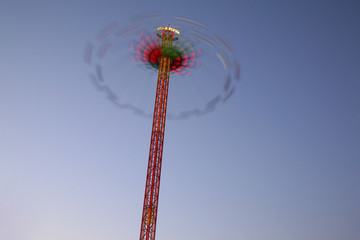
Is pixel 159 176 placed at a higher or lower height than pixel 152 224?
higher

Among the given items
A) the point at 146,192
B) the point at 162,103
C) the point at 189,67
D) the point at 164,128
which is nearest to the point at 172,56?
the point at 189,67

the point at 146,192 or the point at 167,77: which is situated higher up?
the point at 167,77

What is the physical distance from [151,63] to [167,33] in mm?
5044

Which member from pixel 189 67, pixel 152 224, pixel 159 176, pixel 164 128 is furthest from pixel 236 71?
pixel 152 224

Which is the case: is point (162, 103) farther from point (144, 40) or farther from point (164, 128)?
point (144, 40)

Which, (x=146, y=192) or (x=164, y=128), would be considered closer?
(x=146, y=192)

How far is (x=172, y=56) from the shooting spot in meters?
60.6

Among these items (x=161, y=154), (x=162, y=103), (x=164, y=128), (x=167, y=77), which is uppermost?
(x=167, y=77)

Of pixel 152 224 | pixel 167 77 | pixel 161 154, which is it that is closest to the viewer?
pixel 152 224

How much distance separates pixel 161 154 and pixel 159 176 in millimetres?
3108

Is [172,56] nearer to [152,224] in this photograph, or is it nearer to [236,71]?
[236,71]

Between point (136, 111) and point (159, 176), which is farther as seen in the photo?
point (136, 111)

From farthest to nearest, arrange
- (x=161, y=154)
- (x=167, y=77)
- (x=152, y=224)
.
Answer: (x=167, y=77), (x=161, y=154), (x=152, y=224)

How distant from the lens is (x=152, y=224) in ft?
172
